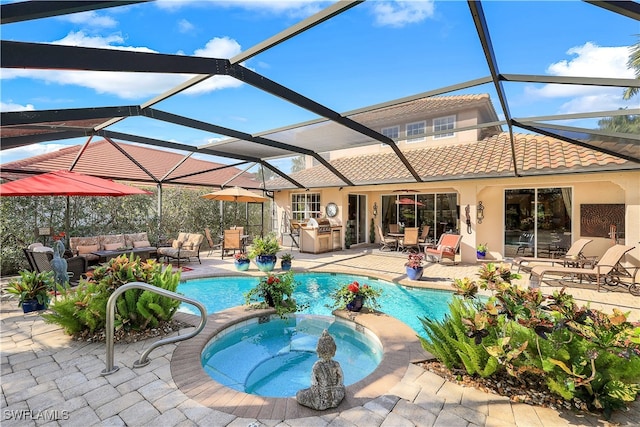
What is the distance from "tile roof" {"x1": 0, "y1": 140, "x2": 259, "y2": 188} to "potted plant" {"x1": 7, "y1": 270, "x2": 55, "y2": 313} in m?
4.55

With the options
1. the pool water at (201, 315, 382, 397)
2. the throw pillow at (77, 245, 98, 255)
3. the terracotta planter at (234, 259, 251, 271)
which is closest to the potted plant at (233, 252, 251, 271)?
the terracotta planter at (234, 259, 251, 271)

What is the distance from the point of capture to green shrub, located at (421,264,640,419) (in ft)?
9.58

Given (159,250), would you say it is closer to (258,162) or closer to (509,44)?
(258,162)

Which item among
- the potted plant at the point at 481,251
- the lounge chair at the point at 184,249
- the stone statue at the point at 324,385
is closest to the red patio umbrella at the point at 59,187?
the lounge chair at the point at 184,249

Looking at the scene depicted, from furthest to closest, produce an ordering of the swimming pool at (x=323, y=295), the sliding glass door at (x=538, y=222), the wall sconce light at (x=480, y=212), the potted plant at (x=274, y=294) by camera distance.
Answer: the wall sconce light at (x=480, y=212) → the sliding glass door at (x=538, y=222) → the swimming pool at (x=323, y=295) → the potted plant at (x=274, y=294)

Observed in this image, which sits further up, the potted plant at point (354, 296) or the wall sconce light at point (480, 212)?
the wall sconce light at point (480, 212)

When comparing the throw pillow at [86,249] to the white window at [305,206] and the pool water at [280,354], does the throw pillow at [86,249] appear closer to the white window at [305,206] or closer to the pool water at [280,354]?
the pool water at [280,354]

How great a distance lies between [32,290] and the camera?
5.79m

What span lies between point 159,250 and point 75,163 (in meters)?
3.88

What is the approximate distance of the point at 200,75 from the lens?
4848mm

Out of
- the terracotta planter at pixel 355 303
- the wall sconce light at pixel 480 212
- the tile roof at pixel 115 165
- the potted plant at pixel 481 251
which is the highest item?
the tile roof at pixel 115 165

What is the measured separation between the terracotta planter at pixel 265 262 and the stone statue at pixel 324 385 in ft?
22.0

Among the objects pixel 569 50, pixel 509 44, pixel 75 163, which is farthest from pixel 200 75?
pixel 75 163

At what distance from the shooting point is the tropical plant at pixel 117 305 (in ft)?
15.0
